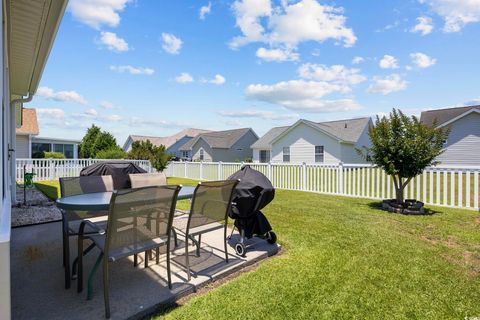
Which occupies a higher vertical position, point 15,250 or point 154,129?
point 154,129

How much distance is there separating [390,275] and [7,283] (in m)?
3.51

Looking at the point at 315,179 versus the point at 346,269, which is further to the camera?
the point at 315,179

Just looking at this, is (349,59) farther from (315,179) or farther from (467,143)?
(467,143)

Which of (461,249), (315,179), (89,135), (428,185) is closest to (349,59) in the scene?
(315,179)

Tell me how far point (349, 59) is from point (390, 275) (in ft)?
45.6

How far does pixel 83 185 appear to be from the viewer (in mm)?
3934

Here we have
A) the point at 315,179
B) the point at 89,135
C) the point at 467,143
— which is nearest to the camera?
the point at 315,179

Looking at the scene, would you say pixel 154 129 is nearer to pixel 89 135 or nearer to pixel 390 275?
pixel 89 135

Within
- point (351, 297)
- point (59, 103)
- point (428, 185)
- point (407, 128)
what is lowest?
point (351, 297)

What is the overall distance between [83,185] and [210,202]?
206 centimetres

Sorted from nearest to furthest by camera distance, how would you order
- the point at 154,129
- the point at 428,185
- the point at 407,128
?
the point at 407,128 → the point at 428,185 → the point at 154,129

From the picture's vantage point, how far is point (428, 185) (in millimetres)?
7914

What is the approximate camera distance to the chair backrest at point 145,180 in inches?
172

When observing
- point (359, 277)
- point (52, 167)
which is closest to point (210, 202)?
point (359, 277)
